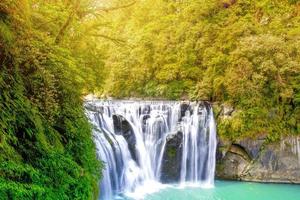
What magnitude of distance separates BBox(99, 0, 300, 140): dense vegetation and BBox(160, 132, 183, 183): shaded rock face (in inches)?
54.6

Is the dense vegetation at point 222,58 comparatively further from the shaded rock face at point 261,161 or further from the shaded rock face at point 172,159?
the shaded rock face at point 172,159

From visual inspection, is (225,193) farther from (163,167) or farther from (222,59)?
(222,59)

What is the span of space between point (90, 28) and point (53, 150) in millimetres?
1907

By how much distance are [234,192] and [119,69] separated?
767 centimetres

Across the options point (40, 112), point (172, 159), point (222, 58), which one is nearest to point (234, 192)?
point (172, 159)

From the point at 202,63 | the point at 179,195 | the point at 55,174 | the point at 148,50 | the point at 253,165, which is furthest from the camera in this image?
the point at 148,50

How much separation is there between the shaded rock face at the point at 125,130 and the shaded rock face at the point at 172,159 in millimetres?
1059

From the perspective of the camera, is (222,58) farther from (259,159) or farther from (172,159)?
(172,159)

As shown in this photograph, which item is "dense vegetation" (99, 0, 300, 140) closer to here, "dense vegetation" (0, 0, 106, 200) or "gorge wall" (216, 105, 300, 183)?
"gorge wall" (216, 105, 300, 183)

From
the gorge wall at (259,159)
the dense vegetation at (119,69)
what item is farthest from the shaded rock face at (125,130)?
the gorge wall at (259,159)

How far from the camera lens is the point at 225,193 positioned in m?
8.66

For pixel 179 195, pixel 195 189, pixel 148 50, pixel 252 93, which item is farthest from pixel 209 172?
pixel 148 50

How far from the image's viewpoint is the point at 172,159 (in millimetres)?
9648

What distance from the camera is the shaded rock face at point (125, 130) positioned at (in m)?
9.34
